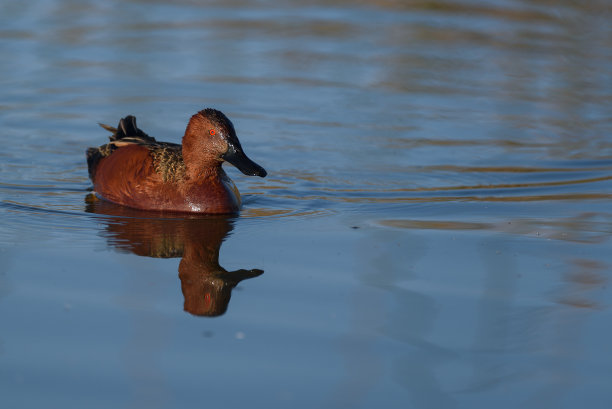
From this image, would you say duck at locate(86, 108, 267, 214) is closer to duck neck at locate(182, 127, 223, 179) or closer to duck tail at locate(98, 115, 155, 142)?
duck neck at locate(182, 127, 223, 179)

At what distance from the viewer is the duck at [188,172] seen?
8547mm

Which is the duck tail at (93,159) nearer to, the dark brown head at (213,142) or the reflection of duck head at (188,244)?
the reflection of duck head at (188,244)

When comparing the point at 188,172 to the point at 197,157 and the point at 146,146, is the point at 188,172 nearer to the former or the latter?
the point at 197,157

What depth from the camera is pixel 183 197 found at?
28.3 ft

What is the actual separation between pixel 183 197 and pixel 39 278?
2.34m

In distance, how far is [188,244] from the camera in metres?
7.59

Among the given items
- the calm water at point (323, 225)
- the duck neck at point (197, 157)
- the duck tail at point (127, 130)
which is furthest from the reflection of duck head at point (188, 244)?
the duck tail at point (127, 130)

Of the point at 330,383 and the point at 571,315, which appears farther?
the point at 571,315

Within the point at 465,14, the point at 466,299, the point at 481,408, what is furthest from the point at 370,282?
the point at 465,14

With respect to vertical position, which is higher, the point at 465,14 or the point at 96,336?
the point at 465,14

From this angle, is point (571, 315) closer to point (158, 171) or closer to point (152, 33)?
point (158, 171)

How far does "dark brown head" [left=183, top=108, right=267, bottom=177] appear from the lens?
852cm

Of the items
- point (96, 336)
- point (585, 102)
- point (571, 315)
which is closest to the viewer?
point (96, 336)

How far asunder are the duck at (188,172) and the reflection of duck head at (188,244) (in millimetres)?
119
